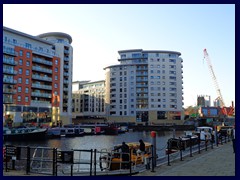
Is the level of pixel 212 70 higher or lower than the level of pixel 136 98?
higher

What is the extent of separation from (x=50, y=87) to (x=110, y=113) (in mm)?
47755

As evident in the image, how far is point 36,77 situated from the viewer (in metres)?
89.4

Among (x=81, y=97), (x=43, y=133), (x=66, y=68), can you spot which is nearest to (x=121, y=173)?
(x=43, y=133)

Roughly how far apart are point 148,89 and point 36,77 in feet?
186

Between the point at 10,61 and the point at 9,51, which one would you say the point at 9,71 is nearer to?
the point at 10,61

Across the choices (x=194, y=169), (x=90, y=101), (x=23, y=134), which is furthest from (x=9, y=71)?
(x=90, y=101)

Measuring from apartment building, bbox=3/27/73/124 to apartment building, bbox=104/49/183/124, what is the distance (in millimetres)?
36422

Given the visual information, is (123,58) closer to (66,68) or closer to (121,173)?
(66,68)

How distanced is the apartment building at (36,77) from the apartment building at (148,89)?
119 ft

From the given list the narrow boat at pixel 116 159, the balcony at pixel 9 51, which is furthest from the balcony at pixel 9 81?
the narrow boat at pixel 116 159

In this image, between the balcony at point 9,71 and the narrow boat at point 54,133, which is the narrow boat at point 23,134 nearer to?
the narrow boat at point 54,133

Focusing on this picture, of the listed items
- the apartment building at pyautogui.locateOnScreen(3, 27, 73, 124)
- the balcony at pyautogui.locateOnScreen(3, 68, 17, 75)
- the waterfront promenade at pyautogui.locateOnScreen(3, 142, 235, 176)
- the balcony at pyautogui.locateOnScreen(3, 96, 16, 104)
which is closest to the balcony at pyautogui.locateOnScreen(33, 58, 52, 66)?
the apartment building at pyautogui.locateOnScreen(3, 27, 73, 124)

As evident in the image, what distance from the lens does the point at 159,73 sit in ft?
436

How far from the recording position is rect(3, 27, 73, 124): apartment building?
81.6m
